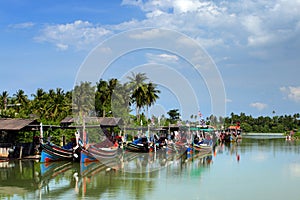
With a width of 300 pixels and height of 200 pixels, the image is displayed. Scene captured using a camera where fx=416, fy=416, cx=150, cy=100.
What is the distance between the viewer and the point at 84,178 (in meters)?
19.2

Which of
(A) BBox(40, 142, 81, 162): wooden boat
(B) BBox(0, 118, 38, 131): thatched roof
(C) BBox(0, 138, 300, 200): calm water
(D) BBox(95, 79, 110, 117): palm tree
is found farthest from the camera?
(D) BBox(95, 79, 110, 117): palm tree

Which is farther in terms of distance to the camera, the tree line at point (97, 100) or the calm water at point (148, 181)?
the tree line at point (97, 100)

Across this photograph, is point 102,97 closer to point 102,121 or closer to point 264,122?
point 102,121

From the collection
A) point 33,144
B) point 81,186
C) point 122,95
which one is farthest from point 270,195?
point 122,95

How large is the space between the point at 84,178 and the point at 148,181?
3060mm

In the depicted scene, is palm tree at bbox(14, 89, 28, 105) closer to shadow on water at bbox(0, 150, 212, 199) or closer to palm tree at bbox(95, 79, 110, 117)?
palm tree at bbox(95, 79, 110, 117)

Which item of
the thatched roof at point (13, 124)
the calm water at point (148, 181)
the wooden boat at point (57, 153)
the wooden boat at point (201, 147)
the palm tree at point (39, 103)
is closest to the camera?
the calm water at point (148, 181)

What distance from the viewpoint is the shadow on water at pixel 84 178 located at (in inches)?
613

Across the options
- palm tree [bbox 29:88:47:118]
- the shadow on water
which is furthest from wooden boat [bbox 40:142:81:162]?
palm tree [bbox 29:88:47:118]

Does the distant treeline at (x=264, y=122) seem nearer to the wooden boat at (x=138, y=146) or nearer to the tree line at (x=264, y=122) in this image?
the tree line at (x=264, y=122)

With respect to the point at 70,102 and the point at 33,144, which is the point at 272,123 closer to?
the point at 70,102

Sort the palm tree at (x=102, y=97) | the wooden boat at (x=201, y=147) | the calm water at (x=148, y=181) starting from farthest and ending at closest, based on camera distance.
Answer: the palm tree at (x=102, y=97)
the wooden boat at (x=201, y=147)
the calm water at (x=148, y=181)

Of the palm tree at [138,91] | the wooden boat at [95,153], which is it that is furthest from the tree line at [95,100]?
the wooden boat at [95,153]

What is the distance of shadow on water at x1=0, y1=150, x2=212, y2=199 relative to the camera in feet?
51.1
